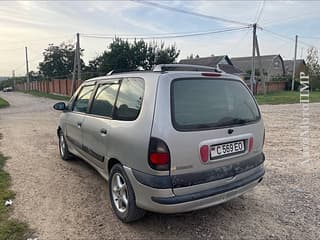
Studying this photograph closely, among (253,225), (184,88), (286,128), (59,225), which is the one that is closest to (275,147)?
(286,128)

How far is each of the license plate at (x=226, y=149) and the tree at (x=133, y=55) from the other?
97.0ft

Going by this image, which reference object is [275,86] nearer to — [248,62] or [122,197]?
[248,62]

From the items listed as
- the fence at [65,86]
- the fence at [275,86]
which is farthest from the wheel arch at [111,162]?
the fence at [275,86]

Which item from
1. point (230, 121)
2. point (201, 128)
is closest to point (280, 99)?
point (230, 121)

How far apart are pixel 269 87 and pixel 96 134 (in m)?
34.7

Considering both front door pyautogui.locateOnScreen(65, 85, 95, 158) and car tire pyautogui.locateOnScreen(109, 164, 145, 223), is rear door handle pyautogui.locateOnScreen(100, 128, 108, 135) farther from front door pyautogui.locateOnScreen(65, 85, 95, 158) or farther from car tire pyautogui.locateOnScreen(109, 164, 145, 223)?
front door pyautogui.locateOnScreen(65, 85, 95, 158)

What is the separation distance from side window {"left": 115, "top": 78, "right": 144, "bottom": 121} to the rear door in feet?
1.14

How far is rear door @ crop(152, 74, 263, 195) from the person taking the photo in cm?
270

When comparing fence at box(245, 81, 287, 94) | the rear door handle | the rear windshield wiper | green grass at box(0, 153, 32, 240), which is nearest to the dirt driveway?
green grass at box(0, 153, 32, 240)

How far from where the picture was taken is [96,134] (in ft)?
12.4

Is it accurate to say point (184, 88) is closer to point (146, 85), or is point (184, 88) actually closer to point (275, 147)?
point (146, 85)

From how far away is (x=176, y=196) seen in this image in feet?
8.89

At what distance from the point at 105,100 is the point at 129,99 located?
702 mm

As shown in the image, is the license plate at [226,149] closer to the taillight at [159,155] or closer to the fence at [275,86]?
the taillight at [159,155]
